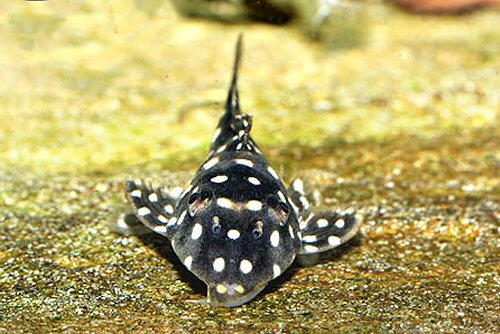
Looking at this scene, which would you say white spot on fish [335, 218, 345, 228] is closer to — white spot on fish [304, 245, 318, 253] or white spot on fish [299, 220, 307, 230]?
white spot on fish [299, 220, 307, 230]

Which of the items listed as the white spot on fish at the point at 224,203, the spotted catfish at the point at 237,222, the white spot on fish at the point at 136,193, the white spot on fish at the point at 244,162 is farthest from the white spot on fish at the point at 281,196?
the white spot on fish at the point at 136,193

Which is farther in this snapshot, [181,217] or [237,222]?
[181,217]

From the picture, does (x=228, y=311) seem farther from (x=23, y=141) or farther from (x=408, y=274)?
(x=23, y=141)

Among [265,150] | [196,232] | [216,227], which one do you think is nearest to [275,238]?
[216,227]

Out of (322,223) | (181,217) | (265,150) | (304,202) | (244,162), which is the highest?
(244,162)

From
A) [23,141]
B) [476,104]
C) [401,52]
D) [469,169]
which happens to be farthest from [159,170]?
[401,52]

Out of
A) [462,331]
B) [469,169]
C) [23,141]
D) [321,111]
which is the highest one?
[462,331]

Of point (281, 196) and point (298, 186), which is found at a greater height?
point (281, 196)

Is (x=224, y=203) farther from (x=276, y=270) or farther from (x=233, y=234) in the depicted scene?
(x=276, y=270)

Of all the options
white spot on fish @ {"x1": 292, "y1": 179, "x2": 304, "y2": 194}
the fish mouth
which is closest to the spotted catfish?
the fish mouth
